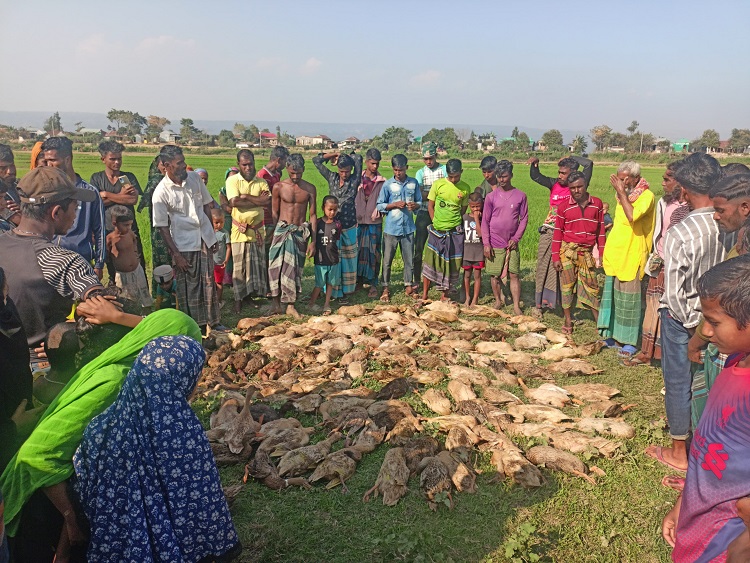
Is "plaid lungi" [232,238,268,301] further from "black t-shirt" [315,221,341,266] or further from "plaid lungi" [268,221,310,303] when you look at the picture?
"black t-shirt" [315,221,341,266]

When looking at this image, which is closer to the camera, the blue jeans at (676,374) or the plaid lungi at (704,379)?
the plaid lungi at (704,379)

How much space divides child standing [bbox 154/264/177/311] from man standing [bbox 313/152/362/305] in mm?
2761

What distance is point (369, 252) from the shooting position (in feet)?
29.3

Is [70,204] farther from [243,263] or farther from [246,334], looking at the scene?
[243,263]

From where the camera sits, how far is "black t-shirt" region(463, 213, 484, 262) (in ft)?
27.4

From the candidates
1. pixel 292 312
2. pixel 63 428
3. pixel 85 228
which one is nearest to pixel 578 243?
pixel 292 312

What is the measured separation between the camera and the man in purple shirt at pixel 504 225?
7961mm

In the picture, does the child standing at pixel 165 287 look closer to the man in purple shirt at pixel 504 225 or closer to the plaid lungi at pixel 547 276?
the man in purple shirt at pixel 504 225

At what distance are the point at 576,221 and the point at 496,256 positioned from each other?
1.45 metres

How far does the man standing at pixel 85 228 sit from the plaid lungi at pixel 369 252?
3967 millimetres

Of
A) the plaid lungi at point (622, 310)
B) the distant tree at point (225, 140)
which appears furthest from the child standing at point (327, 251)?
the distant tree at point (225, 140)

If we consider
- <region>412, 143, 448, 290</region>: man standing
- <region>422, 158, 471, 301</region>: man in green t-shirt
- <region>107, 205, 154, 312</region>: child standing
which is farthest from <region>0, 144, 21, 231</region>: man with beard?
<region>412, 143, 448, 290</region>: man standing

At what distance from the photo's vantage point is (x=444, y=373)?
5.84 metres

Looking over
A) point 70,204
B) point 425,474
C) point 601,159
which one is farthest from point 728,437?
point 601,159
